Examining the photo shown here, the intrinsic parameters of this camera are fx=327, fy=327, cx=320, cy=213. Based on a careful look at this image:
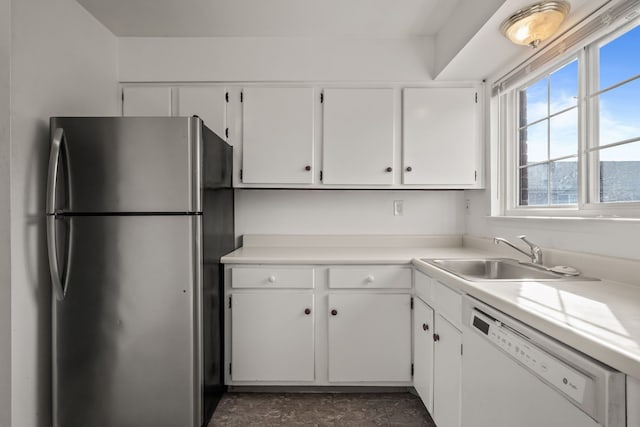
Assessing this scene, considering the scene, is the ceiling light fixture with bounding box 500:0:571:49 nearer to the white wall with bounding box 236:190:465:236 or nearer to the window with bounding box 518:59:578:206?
the window with bounding box 518:59:578:206

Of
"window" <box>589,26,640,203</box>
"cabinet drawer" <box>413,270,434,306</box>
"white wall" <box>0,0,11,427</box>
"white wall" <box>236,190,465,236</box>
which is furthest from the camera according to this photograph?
"white wall" <box>236,190,465,236</box>

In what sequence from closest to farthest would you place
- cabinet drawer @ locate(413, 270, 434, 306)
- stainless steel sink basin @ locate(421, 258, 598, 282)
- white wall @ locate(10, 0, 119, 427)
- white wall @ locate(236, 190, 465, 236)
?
white wall @ locate(10, 0, 119, 427), stainless steel sink basin @ locate(421, 258, 598, 282), cabinet drawer @ locate(413, 270, 434, 306), white wall @ locate(236, 190, 465, 236)

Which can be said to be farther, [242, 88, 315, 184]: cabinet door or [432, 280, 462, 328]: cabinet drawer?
[242, 88, 315, 184]: cabinet door

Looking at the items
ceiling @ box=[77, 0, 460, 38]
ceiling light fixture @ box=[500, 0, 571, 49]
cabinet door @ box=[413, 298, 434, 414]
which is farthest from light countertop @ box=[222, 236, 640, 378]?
ceiling @ box=[77, 0, 460, 38]

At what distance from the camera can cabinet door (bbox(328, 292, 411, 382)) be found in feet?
6.27

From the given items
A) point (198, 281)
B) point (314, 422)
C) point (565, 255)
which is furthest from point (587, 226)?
point (198, 281)

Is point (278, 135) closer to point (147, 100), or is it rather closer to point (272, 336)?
point (147, 100)

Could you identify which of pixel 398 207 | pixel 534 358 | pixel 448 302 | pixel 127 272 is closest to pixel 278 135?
pixel 398 207

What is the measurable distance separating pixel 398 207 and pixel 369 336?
1016 mm

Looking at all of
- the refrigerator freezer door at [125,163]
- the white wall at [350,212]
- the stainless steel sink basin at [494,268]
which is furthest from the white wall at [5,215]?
the white wall at [350,212]

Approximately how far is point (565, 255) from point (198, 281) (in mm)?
1724

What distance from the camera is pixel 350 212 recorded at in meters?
2.51

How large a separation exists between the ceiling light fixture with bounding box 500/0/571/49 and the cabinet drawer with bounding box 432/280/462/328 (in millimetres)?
1199

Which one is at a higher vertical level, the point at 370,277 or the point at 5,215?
the point at 5,215
